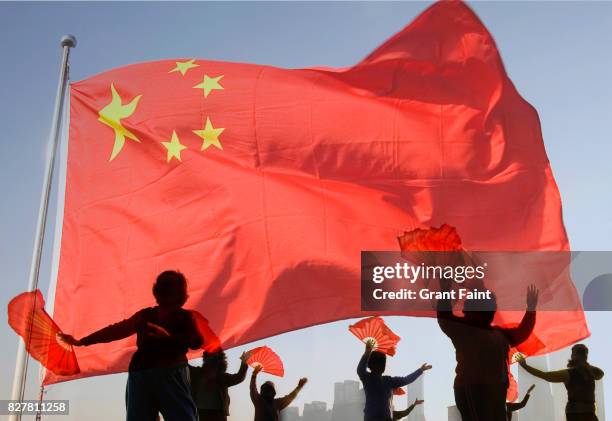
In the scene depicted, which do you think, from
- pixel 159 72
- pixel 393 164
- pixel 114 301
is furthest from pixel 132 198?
pixel 393 164

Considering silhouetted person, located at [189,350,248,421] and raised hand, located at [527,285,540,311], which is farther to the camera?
Answer: silhouetted person, located at [189,350,248,421]

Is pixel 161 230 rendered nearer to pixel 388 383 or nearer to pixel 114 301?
pixel 114 301

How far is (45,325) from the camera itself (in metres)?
5.29

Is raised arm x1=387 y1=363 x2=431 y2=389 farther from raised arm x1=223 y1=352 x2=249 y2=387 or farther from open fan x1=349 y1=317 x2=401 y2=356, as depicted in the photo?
raised arm x1=223 y1=352 x2=249 y2=387

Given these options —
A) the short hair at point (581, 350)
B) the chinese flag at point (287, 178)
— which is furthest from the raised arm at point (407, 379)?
the short hair at point (581, 350)

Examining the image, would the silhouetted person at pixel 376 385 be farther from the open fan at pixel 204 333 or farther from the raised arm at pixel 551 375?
the open fan at pixel 204 333

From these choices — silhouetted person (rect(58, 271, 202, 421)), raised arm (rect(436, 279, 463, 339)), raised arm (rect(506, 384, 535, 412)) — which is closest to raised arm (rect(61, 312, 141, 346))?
silhouetted person (rect(58, 271, 202, 421))

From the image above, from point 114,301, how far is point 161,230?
816mm

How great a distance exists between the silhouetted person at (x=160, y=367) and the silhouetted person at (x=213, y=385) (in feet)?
10.2

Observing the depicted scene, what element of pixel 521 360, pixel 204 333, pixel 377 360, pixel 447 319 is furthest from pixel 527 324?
pixel 377 360

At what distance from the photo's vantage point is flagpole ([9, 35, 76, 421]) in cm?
734

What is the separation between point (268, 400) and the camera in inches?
363

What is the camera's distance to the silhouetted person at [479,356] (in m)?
5.43

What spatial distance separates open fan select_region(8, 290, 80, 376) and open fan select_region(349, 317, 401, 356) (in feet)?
11.5
